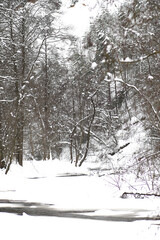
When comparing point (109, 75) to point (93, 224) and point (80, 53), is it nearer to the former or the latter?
point (93, 224)

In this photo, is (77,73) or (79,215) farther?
(77,73)

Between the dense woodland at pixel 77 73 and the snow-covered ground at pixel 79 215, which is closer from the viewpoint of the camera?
the snow-covered ground at pixel 79 215

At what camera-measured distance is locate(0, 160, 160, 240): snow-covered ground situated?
18.4 ft

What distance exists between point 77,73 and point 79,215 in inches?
979

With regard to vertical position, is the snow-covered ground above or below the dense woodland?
below

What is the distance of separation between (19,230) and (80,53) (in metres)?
26.6

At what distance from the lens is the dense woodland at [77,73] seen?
5.80 meters

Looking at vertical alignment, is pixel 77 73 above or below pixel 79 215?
above

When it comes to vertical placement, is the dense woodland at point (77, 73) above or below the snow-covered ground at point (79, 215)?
above

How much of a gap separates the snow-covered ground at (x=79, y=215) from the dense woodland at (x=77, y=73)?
3.15ft

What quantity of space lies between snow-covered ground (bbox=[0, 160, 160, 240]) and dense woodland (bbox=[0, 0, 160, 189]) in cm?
96

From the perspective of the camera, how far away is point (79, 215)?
24.3 ft

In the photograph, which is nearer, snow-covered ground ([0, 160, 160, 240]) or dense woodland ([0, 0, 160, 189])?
snow-covered ground ([0, 160, 160, 240])

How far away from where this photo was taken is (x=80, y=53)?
104ft
